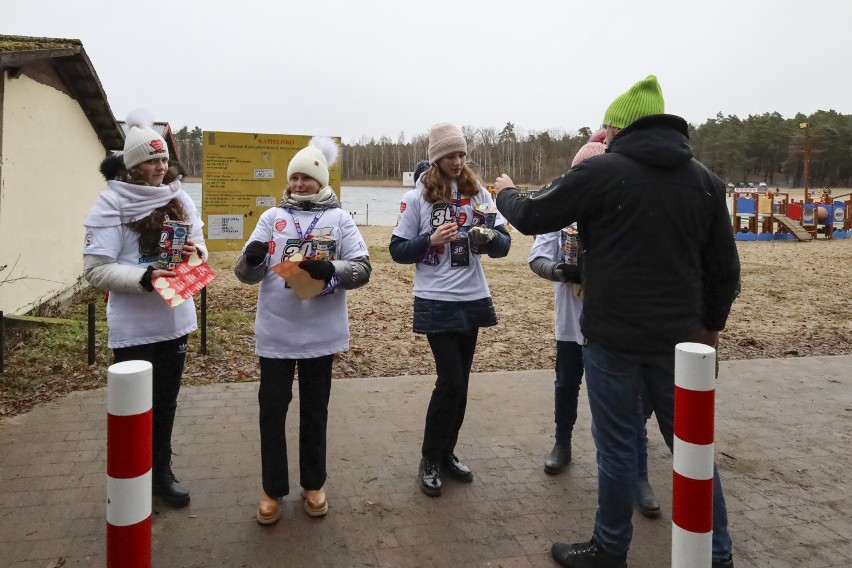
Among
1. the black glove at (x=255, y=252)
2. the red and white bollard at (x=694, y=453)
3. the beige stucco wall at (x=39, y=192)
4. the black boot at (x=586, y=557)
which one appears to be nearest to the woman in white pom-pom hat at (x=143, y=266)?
the black glove at (x=255, y=252)

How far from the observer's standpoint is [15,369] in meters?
6.39

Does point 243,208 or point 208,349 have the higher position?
point 243,208

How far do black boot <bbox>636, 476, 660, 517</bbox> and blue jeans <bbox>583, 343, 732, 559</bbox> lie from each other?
778 mm

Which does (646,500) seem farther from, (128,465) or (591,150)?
(128,465)

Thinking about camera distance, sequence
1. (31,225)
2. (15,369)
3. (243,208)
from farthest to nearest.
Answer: (243,208)
(31,225)
(15,369)

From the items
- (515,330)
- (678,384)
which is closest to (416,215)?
(678,384)

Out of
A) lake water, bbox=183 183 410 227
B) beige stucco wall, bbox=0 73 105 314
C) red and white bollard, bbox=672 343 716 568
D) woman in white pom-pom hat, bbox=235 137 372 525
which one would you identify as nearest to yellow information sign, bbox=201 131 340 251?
beige stucco wall, bbox=0 73 105 314

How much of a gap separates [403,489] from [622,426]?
1550 mm

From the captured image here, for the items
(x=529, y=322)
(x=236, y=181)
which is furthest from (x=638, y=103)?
(x=236, y=181)

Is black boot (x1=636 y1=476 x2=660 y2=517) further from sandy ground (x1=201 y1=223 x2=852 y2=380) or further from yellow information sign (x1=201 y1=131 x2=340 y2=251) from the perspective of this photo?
yellow information sign (x1=201 y1=131 x2=340 y2=251)

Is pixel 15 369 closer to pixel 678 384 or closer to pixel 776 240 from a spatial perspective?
pixel 678 384

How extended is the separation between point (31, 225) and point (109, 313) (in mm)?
6753

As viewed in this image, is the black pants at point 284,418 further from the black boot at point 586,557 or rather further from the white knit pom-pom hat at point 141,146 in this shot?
the black boot at point 586,557

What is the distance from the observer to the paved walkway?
328 centimetres
